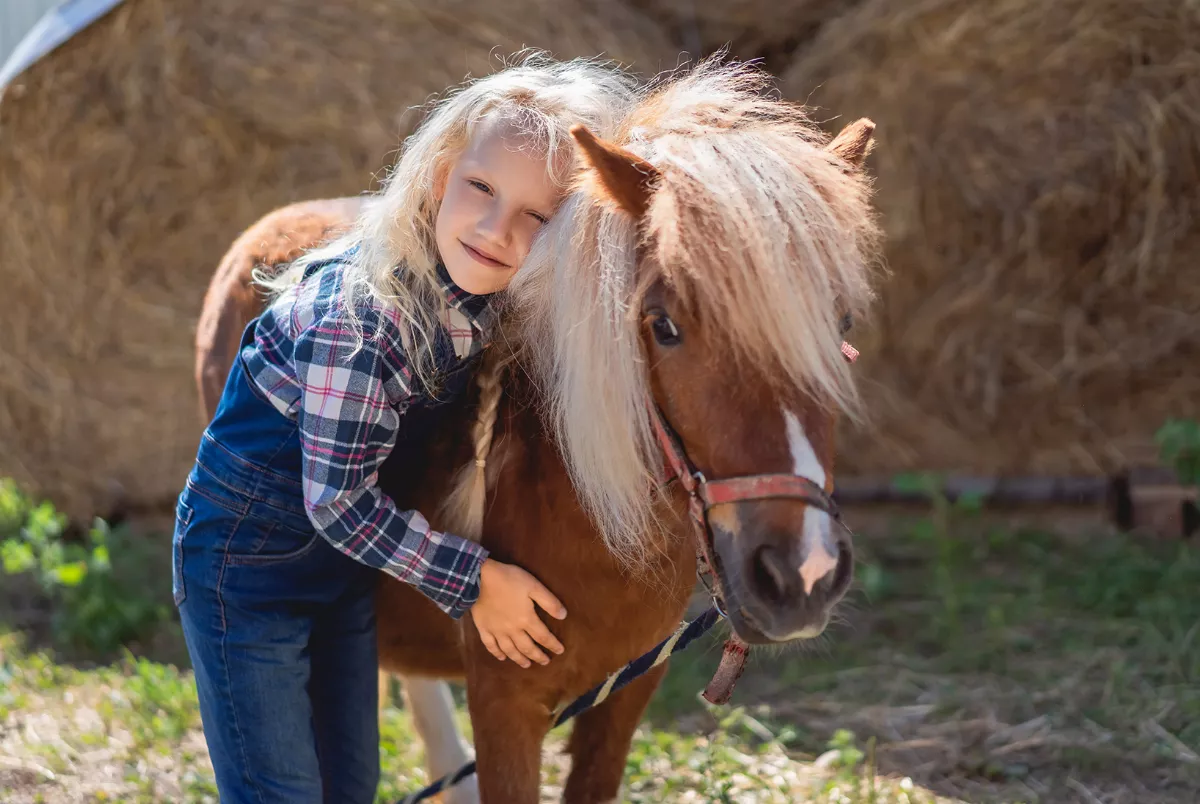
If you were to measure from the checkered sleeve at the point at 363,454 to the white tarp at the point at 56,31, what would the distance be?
2.43 m

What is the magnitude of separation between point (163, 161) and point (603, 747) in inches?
103

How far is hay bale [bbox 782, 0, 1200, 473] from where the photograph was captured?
3.23 m

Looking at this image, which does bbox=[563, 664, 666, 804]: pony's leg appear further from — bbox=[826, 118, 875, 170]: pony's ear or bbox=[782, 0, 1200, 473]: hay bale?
bbox=[782, 0, 1200, 473]: hay bale

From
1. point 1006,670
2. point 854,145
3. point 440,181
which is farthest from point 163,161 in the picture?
point 1006,670

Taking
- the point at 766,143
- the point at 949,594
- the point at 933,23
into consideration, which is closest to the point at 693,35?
the point at 933,23

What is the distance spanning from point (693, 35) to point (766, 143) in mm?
2412

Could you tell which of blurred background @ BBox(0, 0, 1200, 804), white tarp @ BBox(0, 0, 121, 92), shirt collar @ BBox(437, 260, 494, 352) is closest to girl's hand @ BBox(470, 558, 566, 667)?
shirt collar @ BBox(437, 260, 494, 352)

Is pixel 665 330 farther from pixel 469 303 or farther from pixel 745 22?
pixel 745 22

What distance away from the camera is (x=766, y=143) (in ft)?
4.65

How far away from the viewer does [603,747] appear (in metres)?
1.84

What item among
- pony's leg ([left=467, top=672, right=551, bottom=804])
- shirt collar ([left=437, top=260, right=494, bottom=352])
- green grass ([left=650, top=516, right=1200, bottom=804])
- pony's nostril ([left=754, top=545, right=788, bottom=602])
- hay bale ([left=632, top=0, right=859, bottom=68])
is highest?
hay bale ([left=632, top=0, right=859, bottom=68])

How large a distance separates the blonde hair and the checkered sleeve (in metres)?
0.03

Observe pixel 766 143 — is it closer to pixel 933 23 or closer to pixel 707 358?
pixel 707 358

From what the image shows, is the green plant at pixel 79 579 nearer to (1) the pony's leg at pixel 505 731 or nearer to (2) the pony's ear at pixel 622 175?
(1) the pony's leg at pixel 505 731
